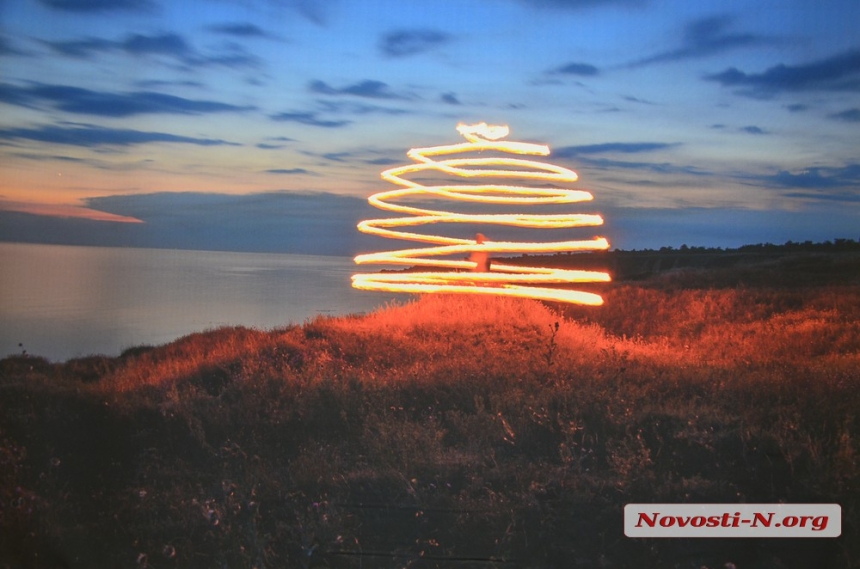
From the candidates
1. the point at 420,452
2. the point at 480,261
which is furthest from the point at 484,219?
the point at 420,452

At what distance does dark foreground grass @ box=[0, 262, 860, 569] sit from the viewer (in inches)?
174

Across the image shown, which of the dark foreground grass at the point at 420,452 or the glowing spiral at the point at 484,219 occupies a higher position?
the glowing spiral at the point at 484,219

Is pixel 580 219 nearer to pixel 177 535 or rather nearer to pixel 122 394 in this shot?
pixel 122 394

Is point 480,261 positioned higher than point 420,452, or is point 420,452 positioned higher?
point 480,261

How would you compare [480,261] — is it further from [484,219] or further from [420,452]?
[420,452]

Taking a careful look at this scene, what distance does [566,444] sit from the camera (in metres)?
5.57

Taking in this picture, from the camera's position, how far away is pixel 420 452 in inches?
218

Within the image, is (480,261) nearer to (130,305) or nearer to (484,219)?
(484,219)

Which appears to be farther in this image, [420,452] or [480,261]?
[480,261]

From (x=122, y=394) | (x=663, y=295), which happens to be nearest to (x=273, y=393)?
(x=122, y=394)

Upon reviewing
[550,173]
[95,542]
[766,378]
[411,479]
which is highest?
[550,173]

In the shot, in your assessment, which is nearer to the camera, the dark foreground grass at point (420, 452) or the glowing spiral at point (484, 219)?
the dark foreground grass at point (420, 452)

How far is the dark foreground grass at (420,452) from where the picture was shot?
14.5 feet

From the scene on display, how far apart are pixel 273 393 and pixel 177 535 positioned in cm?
248
